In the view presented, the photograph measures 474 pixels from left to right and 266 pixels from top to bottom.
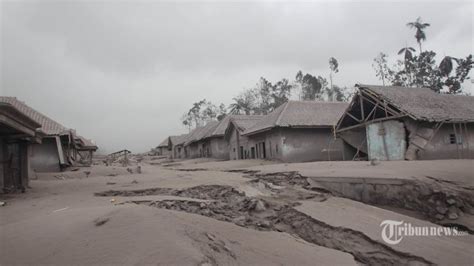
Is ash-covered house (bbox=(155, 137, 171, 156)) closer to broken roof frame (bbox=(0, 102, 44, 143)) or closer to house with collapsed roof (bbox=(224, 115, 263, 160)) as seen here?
house with collapsed roof (bbox=(224, 115, 263, 160))

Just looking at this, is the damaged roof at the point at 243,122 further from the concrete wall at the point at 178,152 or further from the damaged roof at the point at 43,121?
the concrete wall at the point at 178,152

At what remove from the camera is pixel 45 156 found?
19.3 metres

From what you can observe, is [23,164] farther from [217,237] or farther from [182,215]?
[217,237]

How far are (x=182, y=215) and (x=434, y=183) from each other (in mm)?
6407

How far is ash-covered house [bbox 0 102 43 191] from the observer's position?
31.6 feet

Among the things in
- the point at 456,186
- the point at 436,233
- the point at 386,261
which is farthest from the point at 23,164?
the point at 456,186

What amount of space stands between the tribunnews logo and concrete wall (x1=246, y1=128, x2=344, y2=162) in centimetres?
1511

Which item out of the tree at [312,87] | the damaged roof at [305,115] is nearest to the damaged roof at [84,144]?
the damaged roof at [305,115]

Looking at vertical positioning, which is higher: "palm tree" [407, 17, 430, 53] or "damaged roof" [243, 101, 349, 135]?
"palm tree" [407, 17, 430, 53]

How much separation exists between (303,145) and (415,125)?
8469 mm

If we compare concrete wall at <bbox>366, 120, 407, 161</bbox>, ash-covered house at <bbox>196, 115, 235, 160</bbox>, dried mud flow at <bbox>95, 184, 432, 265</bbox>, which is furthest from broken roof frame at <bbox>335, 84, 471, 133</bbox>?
ash-covered house at <bbox>196, 115, 235, 160</bbox>

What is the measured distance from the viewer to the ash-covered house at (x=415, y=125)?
594 inches

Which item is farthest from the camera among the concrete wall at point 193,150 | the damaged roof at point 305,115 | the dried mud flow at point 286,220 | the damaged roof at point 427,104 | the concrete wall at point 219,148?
the concrete wall at point 193,150

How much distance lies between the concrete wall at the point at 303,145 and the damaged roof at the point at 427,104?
6.05 metres
